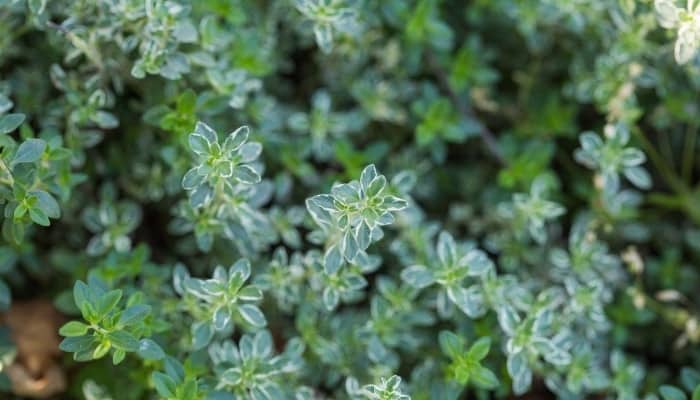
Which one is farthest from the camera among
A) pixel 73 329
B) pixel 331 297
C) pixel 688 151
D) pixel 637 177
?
pixel 688 151

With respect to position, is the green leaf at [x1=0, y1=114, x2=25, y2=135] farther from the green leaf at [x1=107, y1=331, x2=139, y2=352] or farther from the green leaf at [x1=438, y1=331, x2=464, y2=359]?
the green leaf at [x1=438, y1=331, x2=464, y2=359]

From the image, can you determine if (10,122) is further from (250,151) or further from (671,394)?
(671,394)

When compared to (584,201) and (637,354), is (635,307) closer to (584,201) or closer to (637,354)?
(637,354)

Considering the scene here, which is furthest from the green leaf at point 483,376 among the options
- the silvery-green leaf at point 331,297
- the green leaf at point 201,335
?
the green leaf at point 201,335

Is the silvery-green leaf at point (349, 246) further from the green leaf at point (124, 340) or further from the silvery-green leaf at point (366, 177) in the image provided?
the green leaf at point (124, 340)

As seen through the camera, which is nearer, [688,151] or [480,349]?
[480,349]

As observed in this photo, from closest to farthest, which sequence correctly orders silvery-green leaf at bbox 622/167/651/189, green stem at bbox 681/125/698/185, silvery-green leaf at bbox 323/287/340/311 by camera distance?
silvery-green leaf at bbox 323/287/340/311 → silvery-green leaf at bbox 622/167/651/189 → green stem at bbox 681/125/698/185

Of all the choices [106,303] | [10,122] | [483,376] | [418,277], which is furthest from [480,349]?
[10,122]

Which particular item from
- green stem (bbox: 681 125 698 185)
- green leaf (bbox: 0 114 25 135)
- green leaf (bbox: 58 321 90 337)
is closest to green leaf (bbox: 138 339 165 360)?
green leaf (bbox: 58 321 90 337)
